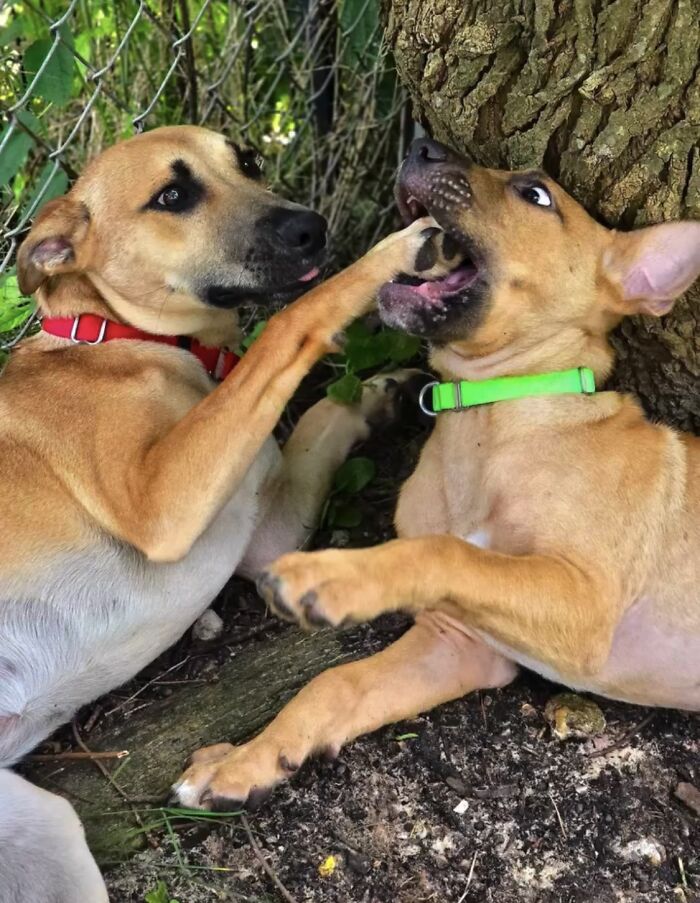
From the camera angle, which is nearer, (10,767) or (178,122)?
(10,767)

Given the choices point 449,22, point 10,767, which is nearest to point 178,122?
point 449,22

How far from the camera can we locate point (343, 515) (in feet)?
13.0

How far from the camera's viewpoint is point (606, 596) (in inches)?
112

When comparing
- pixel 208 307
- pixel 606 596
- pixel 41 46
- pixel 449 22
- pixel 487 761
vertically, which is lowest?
pixel 487 761

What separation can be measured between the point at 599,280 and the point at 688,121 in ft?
1.94

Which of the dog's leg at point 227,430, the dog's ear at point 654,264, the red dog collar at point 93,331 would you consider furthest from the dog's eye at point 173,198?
the dog's ear at point 654,264

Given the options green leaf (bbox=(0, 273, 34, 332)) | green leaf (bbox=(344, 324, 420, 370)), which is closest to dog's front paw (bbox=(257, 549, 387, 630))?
green leaf (bbox=(344, 324, 420, 370))

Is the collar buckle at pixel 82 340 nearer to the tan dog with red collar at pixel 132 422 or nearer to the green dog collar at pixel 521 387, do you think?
the tan dog with red collar at pixel 132 422

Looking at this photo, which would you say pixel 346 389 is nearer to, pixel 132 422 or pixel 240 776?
pixel 132 422

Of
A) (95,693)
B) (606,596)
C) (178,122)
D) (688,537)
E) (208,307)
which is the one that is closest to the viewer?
(606,596)

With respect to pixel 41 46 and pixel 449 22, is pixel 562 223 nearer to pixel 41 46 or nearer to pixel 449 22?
pixel 449 22

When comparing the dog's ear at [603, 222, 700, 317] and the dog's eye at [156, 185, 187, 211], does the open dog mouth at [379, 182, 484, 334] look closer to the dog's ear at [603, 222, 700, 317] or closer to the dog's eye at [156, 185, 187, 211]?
the dog's ear at [603, 222, 700, 317]

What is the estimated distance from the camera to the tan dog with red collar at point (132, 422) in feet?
10.0

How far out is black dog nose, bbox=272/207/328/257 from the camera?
11.4 ft
